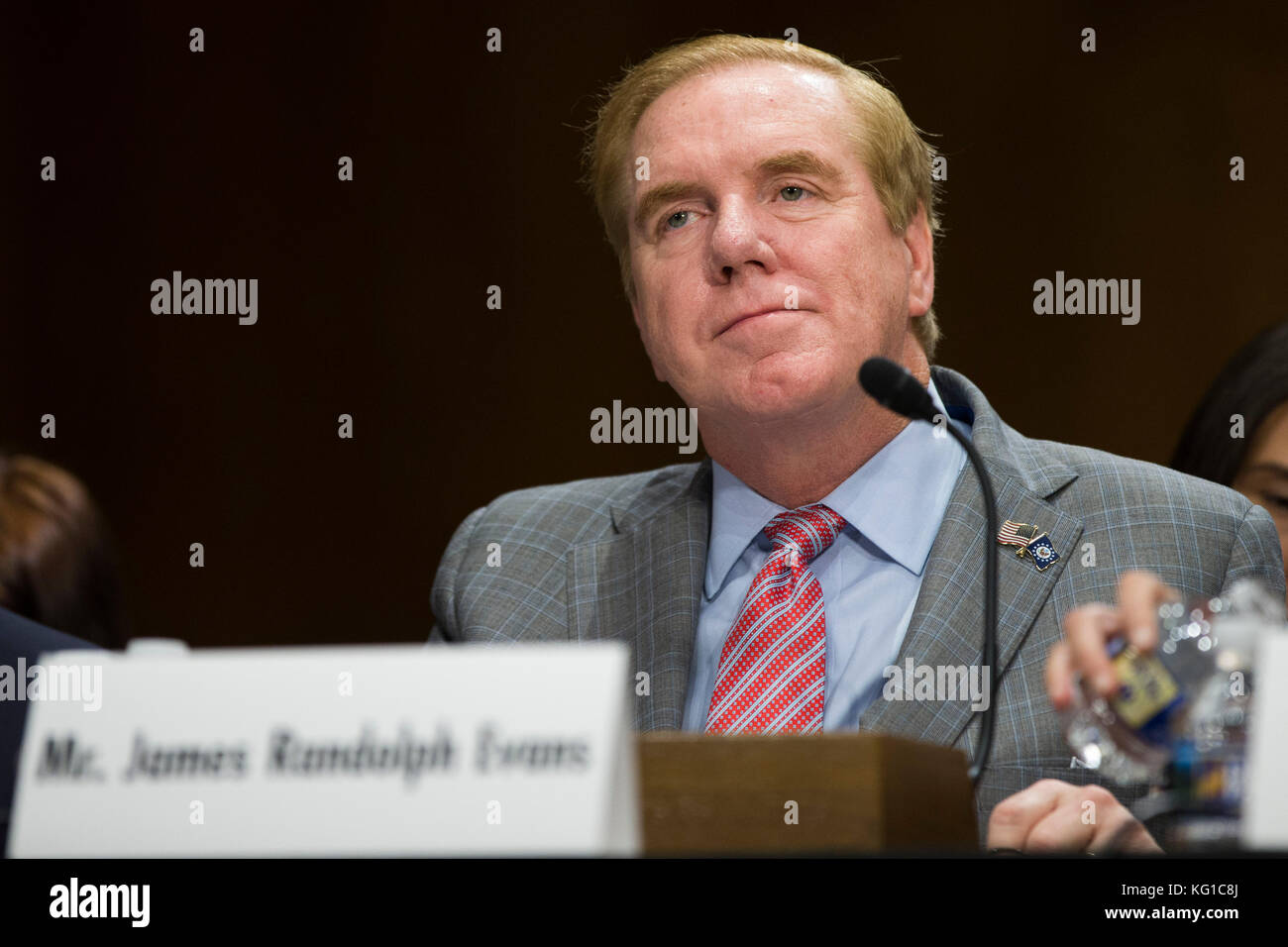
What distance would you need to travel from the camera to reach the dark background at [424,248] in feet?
10.2

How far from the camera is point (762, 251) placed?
6.13 feet

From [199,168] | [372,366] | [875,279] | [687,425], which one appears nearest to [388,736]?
[875,279]

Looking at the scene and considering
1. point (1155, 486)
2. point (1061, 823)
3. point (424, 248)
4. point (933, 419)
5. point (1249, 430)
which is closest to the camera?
point (1061, 823)

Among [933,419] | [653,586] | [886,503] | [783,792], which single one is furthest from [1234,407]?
[783,792]

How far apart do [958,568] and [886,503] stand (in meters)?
0.18

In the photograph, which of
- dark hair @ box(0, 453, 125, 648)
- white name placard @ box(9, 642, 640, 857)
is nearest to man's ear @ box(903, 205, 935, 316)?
white name placard @ box(9, 642, 640, 857)

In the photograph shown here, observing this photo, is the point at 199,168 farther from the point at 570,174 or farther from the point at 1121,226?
the point at 1121,226

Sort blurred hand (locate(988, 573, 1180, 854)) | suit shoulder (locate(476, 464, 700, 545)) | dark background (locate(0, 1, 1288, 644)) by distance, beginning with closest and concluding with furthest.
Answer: blurred hand (locate(988, 573, 1180, 854))
suit shoulder (locate(476, 464, 700, 545))
dark background (locate(0, 1, 1288, 644))

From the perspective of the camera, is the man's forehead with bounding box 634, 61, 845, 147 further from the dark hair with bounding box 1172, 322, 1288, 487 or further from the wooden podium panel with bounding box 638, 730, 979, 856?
the wooden podium panel with bounding box 638, 730, 979, 856

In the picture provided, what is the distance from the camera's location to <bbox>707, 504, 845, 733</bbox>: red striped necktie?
1647 millimetres

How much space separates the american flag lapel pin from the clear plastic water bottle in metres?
0.73

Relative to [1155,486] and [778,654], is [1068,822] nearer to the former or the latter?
[778,654]

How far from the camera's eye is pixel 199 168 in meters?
3.40
